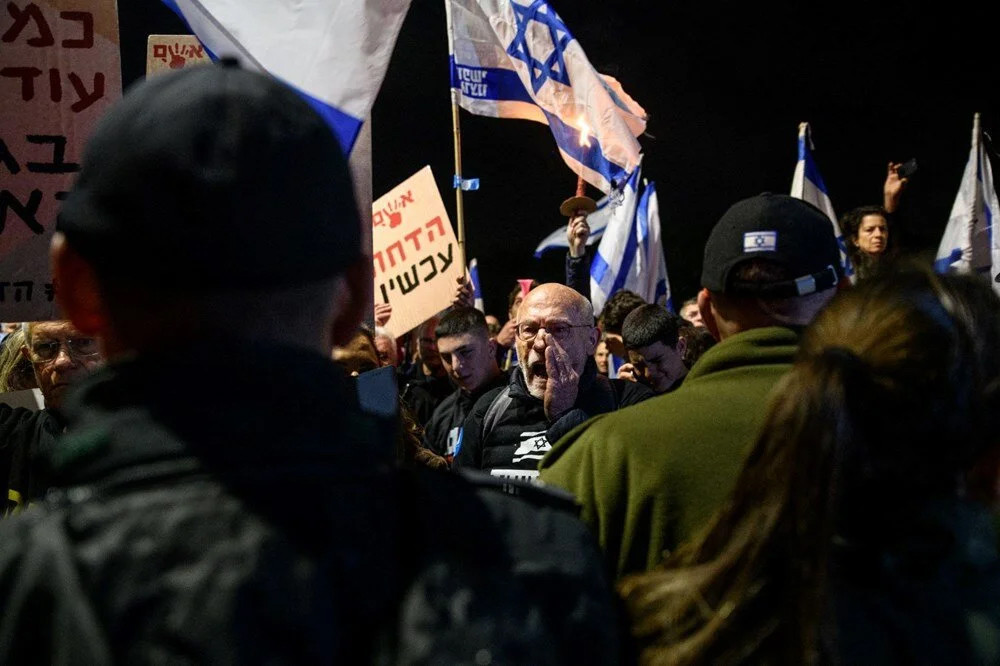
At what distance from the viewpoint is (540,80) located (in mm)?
7570

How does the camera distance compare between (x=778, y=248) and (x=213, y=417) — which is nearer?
(x=213, y=417)

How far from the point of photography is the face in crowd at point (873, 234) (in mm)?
7098

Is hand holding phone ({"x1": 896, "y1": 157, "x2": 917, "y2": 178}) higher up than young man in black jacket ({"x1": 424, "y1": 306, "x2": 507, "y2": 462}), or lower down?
higher up

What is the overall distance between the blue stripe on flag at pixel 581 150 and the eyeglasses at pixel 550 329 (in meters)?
2.57

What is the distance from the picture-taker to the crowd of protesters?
1080 mm

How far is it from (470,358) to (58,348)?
8.73 feet

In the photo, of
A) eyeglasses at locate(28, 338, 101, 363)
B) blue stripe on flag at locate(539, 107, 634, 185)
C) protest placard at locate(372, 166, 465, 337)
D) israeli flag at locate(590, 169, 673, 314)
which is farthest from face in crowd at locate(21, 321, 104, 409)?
israeli flag at locate(590, 169, 673, 314)

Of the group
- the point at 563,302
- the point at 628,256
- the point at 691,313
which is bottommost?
the point at 691,313

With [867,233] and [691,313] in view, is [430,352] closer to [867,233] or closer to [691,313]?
[691,313]

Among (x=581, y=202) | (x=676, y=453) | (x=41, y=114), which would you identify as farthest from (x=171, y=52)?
(x=676, y=453)

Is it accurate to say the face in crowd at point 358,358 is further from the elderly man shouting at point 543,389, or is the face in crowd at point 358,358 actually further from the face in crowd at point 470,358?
the face in crowd at point 470,358

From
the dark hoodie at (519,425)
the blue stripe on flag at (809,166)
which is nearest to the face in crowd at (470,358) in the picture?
the dark hoodie at (519,425)

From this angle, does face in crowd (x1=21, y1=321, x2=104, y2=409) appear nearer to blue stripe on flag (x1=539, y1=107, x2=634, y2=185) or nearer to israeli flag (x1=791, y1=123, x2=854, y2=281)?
blue stripe on flag (x1=539, y1=107, x2=634, y2=185)

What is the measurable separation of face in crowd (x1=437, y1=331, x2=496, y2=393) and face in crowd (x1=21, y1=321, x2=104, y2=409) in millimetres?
2561
